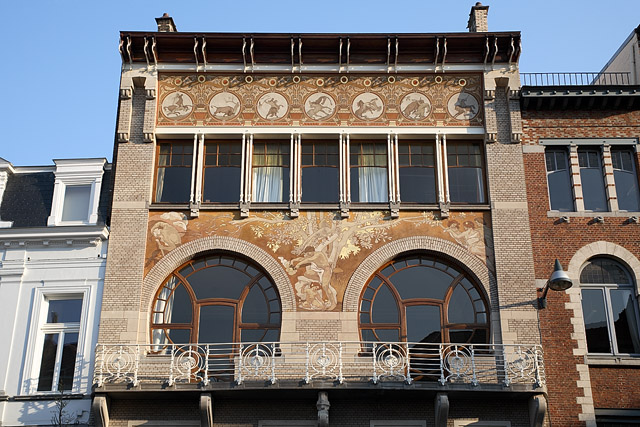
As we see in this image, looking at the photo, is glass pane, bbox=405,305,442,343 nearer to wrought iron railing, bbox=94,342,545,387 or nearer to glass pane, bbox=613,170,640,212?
wrought iron railing, bbox=94,342,545,387

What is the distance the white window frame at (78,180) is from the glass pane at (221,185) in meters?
3.07

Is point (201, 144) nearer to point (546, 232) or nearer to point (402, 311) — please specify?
point (402, 311)

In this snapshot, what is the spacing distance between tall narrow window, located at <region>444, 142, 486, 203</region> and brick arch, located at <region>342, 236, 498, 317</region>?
1.65 meters

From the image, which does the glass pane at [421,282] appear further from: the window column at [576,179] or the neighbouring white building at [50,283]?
the neighbouring white building at [50,283]

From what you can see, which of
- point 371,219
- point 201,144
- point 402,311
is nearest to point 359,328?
point 402,311

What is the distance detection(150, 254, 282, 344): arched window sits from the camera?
75.7 ft

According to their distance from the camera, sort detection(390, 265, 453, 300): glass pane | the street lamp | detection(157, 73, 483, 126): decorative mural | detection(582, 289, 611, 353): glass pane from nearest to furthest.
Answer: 1. the street lamp
2. detection(582, 289, 611, 353): glass pane
3. detection(390, 265, 453, 300): glass pane
4. detection(157, 73, 483, 126): decorative mural

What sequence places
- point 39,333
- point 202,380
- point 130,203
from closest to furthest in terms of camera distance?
point 202,380
point 39,333
point 130,203

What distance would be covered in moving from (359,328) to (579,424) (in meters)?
6.05

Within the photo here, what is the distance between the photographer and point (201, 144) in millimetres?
25078

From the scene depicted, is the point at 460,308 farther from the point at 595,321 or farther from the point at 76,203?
the point at 76,203

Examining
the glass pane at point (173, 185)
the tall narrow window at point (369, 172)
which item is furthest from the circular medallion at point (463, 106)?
the glass pane at point (173, 185)

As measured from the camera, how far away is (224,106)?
25.5m

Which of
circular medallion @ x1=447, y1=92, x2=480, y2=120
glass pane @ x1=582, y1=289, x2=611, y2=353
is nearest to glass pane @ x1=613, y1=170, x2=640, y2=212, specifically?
glass pane @ x1=582, y1=289, x2=611, y2=353
